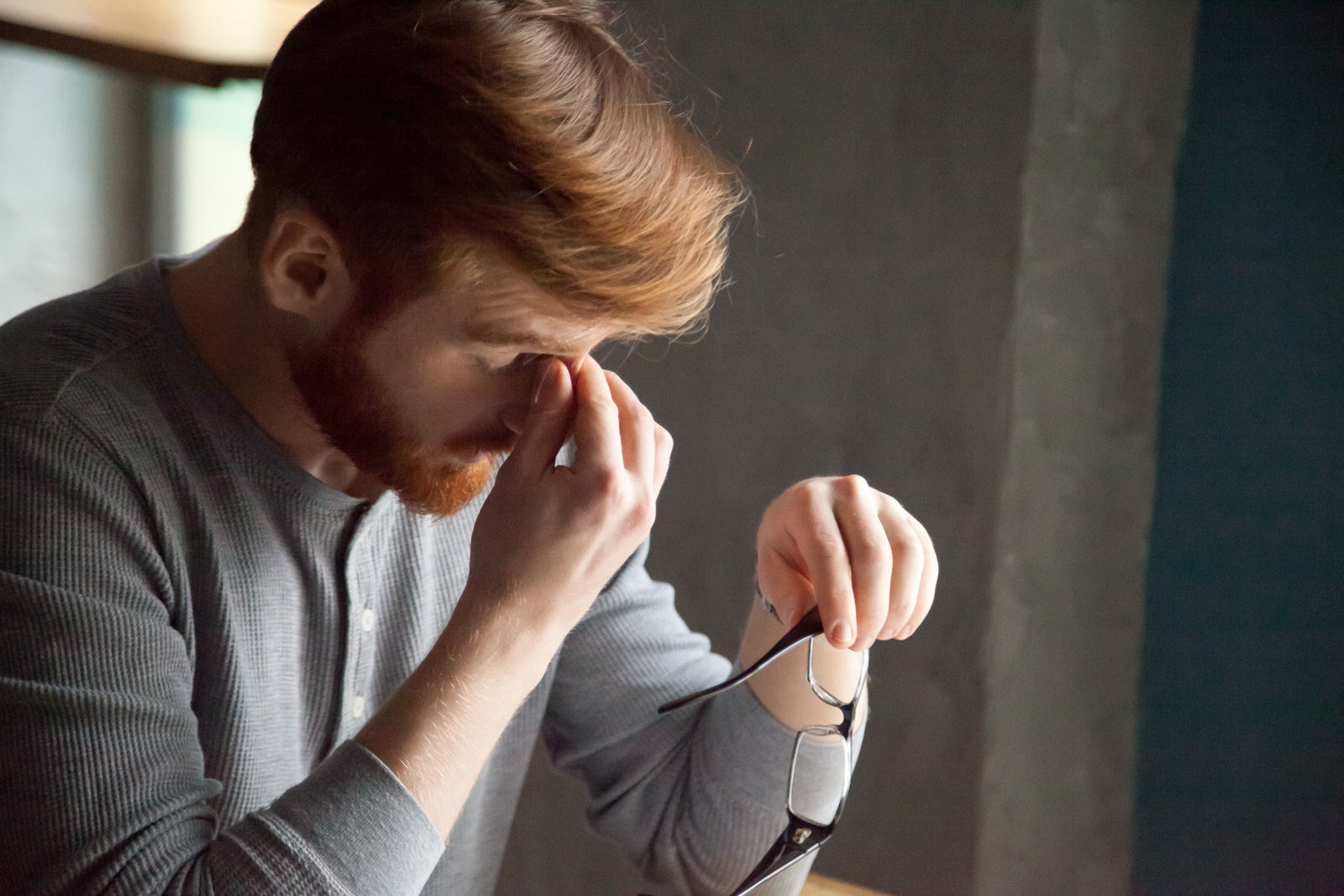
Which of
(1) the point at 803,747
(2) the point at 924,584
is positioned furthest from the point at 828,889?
(2) the point at 924,584

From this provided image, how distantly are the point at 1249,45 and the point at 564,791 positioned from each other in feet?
4.68

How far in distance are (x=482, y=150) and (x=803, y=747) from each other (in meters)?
0.59

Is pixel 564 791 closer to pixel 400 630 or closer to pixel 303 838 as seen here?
pixel 400 630

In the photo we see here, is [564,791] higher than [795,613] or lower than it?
lower

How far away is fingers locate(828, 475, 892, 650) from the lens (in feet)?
2.66

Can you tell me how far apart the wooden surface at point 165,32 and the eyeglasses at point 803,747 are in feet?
4.03

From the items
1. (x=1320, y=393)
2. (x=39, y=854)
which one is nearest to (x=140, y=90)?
(x=39, y=854)

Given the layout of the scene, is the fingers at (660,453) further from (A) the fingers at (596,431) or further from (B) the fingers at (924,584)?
(B) the fingers at (924,584)

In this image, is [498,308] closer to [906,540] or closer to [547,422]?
[547,422]

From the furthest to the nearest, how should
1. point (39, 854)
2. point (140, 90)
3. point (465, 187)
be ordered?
point (140, 90)
point (465, 187)
point (39, 854)

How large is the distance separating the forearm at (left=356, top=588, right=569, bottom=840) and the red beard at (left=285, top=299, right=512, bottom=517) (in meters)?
0.16

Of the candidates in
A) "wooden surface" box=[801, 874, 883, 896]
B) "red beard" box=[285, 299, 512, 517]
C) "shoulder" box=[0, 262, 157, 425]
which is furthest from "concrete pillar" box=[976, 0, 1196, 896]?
"shoulder" box=[0, 262, 157, 425]

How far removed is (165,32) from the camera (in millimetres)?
1831

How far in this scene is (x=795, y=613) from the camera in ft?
2.97
